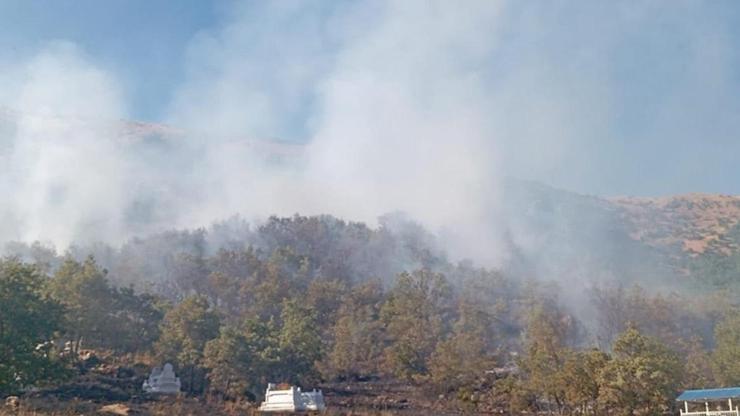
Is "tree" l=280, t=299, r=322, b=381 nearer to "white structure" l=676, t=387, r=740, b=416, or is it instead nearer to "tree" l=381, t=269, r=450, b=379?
"tree" l=381, t=269, r=450, b=379

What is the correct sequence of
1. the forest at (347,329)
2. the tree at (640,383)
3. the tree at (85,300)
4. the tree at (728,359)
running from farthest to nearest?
the tree at (85,300), the tree at (728,359), the forest at (347,329), the tree at (640,383)

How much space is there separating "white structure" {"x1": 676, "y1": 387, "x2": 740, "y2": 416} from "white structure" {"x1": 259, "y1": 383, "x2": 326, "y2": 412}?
18100 millimetres

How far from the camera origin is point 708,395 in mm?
35906

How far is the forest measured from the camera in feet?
116

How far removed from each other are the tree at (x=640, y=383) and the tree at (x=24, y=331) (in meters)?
25.3

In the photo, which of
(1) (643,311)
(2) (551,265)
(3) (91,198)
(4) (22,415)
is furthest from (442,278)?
(3) (91,198)

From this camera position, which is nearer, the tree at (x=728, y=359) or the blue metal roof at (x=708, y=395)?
the blue metal roof at (x=708, y=395)

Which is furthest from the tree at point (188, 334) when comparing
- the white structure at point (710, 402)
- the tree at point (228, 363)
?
the white structure at point (710, 402)

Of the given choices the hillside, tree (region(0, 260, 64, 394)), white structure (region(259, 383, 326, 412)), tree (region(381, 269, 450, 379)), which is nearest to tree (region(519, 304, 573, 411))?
tree (region(381, 269, 450, 379))

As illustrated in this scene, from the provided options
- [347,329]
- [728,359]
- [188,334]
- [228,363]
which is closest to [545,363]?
[728,359]

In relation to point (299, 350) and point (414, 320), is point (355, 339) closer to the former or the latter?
point (414, 320)

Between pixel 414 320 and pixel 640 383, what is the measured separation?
2007 cm

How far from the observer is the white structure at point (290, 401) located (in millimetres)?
37344

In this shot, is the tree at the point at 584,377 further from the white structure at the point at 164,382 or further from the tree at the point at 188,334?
the white structure at the point at 164,382
